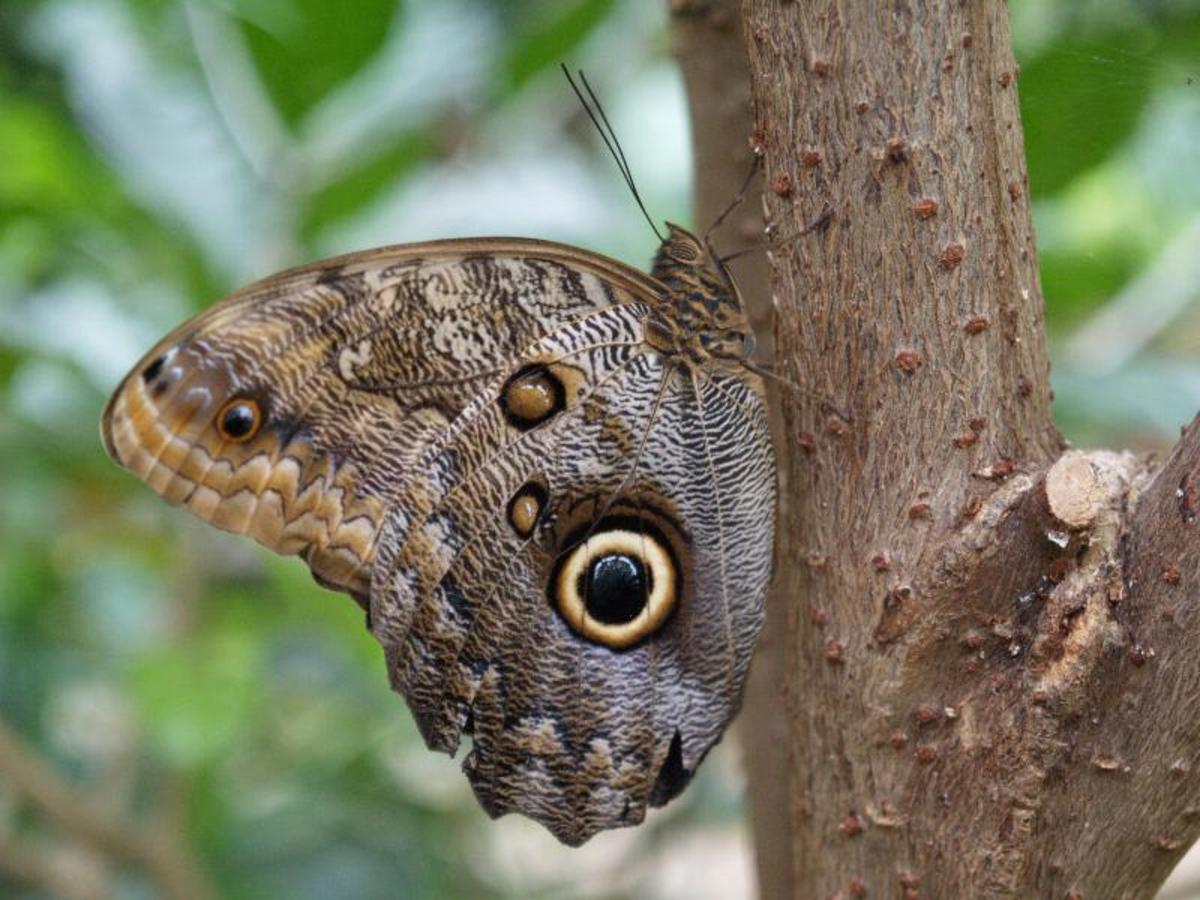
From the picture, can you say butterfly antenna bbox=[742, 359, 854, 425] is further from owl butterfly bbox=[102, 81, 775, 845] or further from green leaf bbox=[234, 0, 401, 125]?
green leaf bbox=[234, 0, 401, 125]

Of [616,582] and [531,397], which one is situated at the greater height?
[531,397]

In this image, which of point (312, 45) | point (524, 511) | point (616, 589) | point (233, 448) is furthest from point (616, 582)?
point (312, 45)

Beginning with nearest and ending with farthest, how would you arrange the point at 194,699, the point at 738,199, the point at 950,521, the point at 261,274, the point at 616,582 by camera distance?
1. the point at 950,521
2. the point at 616,582
3. the point at 738,199
4. the point at 194,699
5. the point at 261,274

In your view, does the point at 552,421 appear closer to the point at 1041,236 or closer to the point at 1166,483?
the point at 1166,483

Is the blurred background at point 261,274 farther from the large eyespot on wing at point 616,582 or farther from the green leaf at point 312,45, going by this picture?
the large eyespot on wing at point 616,582

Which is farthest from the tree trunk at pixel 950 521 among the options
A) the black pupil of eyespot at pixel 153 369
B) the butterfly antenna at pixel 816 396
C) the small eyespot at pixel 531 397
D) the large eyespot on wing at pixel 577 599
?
the black pupil of eyespot at pixel 153 369

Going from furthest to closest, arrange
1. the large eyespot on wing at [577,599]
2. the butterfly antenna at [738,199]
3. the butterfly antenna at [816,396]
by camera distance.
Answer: the butterfly antenna at [738,199]
the large eyespot on wing at [577,599]
the butterfly antenna at [816,396]

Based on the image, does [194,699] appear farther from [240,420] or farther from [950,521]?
[950,521]

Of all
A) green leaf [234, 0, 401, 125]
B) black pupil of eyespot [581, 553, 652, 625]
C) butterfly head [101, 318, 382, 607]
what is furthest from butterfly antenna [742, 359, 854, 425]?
Answer: green leaf [234, 0, 401, 125]
